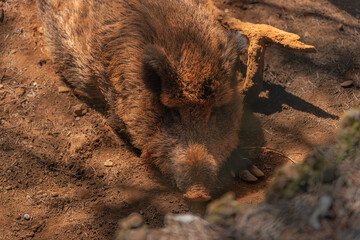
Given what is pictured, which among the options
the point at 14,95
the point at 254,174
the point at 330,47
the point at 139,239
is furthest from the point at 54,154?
the point at 330,47

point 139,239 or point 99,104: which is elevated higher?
point 139,239

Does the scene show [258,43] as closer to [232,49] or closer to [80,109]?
[232,49]

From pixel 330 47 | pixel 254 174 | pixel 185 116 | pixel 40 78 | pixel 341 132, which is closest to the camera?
pixel 341 132

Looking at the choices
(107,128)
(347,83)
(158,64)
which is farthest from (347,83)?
(107,128)

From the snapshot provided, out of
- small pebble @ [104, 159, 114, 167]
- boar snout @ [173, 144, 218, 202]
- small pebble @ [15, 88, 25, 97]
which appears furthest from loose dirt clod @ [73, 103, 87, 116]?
boar snout @ [173, 144, 218, 202]

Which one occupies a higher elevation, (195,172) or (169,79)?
(169,79)

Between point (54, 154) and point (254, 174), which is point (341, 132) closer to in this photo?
point (254, 174)

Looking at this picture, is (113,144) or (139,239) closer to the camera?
(139,239)
